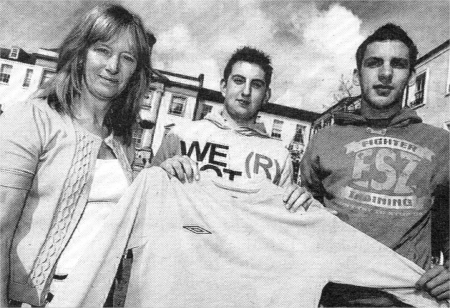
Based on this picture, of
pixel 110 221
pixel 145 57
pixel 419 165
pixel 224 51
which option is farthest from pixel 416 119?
pixel 110 221

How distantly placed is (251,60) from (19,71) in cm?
81

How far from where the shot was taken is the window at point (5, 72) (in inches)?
53.0

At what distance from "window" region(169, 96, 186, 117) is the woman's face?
391 millimetres

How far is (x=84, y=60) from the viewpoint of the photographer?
3.39ft

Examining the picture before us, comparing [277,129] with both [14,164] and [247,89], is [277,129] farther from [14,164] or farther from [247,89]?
[14,164]

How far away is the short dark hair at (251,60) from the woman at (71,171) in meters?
0.36

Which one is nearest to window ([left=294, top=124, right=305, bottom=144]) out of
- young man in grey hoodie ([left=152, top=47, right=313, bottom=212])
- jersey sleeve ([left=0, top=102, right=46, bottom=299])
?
young man in grey hoodie ([left=152, top=47, right=313, bottom=212])

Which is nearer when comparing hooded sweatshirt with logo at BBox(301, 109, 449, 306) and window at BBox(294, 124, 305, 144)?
hooded sweatshirt with logo at BBox(301, 109, 449, 306)

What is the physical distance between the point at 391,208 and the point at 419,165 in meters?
0.16

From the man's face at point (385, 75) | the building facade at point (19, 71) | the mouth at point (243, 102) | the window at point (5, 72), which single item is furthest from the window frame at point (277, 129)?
the window at point (5, 72)

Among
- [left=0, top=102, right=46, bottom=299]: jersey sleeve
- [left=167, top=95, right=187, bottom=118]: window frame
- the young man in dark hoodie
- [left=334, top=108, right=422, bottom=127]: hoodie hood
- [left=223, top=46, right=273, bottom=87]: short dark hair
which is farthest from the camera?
[left=167, top=95, right=187, bottom=118]: window frame

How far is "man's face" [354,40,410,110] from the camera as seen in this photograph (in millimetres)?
1213

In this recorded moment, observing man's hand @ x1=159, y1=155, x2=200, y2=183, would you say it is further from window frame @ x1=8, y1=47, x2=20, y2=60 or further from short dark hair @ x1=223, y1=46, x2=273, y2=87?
window frame @ x1=8, y1=47, x2=20, y2=60

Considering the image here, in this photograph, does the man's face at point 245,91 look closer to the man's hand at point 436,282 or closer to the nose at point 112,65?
the nose at point 112,65
